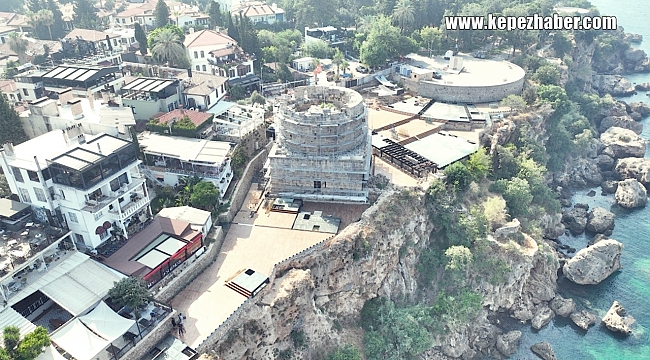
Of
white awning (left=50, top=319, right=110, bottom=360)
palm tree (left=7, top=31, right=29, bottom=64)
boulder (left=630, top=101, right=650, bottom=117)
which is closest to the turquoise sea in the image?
boulder (left=630, top=101, right=650, bottom=117)

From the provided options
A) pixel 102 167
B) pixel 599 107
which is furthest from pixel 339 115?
pixel 599 107

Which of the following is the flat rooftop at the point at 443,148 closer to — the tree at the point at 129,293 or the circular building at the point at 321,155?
the circular building at the point at 321,155

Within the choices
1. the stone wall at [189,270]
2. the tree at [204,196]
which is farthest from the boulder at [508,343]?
the tree at [204,196]

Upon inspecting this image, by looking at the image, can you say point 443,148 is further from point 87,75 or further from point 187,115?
point 87,75

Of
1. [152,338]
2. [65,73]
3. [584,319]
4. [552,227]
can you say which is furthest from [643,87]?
[152,338]

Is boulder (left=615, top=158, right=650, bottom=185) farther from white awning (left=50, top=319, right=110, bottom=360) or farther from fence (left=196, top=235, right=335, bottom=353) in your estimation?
white awning (left=50, top=319, right=110, bottom=360)

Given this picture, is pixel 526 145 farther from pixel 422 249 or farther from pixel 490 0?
pixel 490 0
